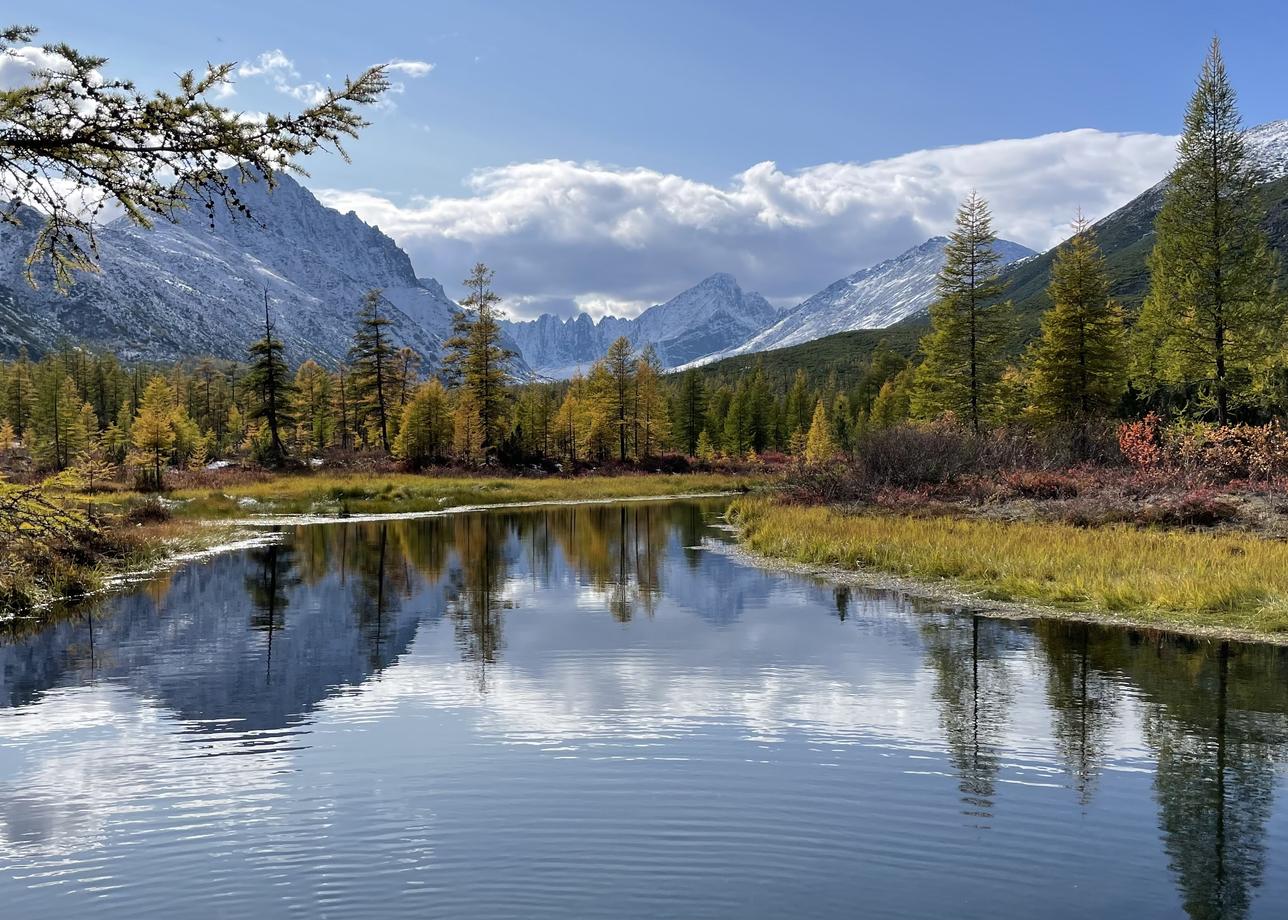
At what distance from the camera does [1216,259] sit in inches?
1369

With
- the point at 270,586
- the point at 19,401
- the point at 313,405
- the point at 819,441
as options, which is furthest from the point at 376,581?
the point at 19,401

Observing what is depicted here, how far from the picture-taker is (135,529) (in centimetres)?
2762

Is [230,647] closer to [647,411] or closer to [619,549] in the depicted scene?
[619,549]

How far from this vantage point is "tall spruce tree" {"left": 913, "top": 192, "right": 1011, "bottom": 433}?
49.4 m

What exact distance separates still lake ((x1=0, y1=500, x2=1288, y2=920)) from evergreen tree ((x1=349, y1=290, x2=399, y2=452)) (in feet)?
190

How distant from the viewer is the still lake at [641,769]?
645 centimetres

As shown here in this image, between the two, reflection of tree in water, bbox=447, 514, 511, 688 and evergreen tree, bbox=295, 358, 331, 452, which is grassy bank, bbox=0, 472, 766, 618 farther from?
evergreen tree, bbox=295, 358, 331, 452

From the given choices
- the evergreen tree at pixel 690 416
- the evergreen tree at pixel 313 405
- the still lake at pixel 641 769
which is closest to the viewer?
the still lake at pixel 641 769

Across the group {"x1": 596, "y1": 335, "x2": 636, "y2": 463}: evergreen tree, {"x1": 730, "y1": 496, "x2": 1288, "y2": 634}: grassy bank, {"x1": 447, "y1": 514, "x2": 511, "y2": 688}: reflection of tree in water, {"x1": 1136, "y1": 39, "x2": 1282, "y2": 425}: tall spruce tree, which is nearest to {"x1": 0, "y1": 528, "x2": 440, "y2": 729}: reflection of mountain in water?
{"x1": 447, "y1": 514, "x2": 511, "y2": 688}: reflection of tree in water

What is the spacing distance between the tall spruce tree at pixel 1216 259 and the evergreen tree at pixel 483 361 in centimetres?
4469

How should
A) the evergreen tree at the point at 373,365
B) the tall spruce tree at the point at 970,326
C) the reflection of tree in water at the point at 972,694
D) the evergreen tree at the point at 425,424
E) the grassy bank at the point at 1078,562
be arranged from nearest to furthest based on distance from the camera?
the reflection of tree in water at the point at 972,694 < the grassy bank at the point at 1078,562 < the tall spruce tree at the point at 970,326 < the evergreen tree at the point at 373,365 < the evergreen tree at the point at 425,424

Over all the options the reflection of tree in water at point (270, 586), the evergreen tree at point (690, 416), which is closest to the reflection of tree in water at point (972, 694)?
the reflection of tree in water at point (270, 586)

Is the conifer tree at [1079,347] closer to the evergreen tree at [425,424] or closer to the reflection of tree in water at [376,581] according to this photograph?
the reflection of tree in water at [376,581]

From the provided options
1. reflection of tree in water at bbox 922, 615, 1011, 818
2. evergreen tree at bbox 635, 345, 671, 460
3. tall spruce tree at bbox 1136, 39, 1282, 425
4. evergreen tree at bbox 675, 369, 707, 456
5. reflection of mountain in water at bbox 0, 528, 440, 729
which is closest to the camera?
reflection of tree in water at bbox 922, 615, 1011, 818
